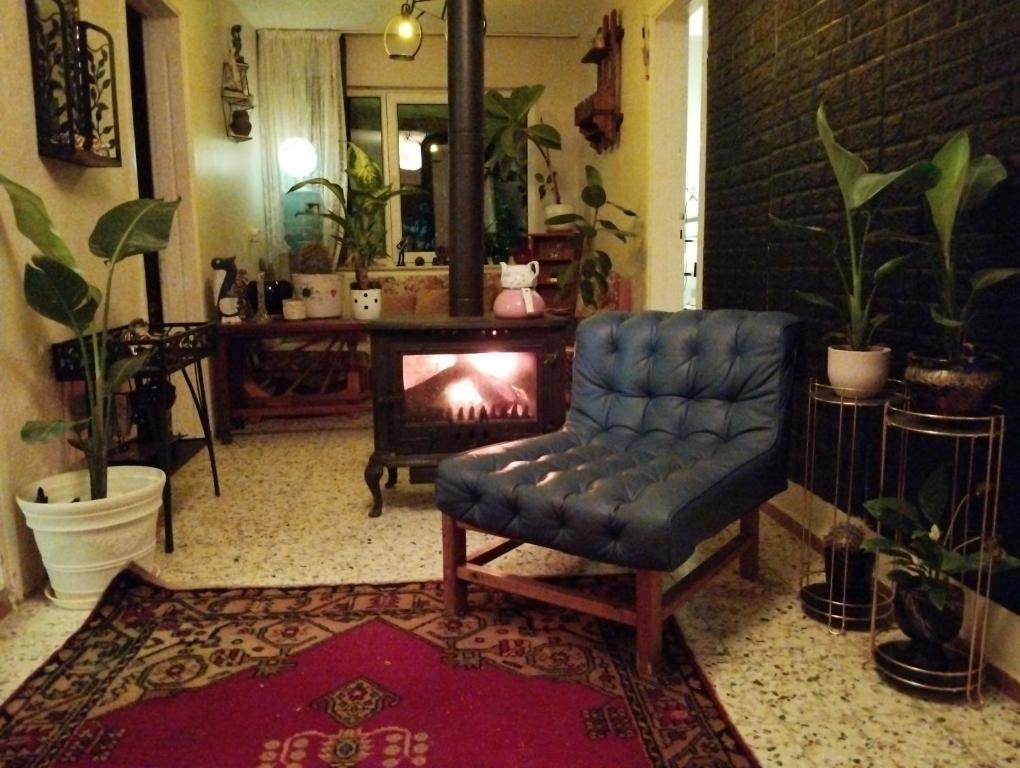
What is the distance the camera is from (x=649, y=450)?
89.6 inches

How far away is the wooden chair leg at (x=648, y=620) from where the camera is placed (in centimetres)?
180

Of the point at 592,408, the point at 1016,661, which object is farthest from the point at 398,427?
the point at 1016,661

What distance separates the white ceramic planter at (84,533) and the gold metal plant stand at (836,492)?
1.91 meters

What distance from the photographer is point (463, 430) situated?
3.01 m

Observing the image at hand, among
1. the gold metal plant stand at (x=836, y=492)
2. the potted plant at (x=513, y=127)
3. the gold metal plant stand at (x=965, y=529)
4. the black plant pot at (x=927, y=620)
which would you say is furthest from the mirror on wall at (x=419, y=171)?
the black plant pot at (x=927, y=620)

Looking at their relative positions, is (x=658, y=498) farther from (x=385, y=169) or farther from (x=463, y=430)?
(x=385, y=169)

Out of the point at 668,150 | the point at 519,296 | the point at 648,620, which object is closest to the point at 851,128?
the point at 519,296

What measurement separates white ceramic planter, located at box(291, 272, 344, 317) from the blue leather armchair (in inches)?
94.8

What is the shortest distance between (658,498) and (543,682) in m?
0.50

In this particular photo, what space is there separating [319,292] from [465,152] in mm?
1787

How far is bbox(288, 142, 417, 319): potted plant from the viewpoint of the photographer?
4203 millimetres

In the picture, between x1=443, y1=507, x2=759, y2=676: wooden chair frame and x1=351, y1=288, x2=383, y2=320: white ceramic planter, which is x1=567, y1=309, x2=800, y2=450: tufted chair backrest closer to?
x1=443, y1=507, x2=759, y2=676: wooden chair frame

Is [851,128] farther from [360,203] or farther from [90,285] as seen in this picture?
[360,203]

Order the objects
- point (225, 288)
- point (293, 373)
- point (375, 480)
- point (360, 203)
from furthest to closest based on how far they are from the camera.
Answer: point (293, 373)
point (360, 203)
point (225, 288)
point (375, 480)
